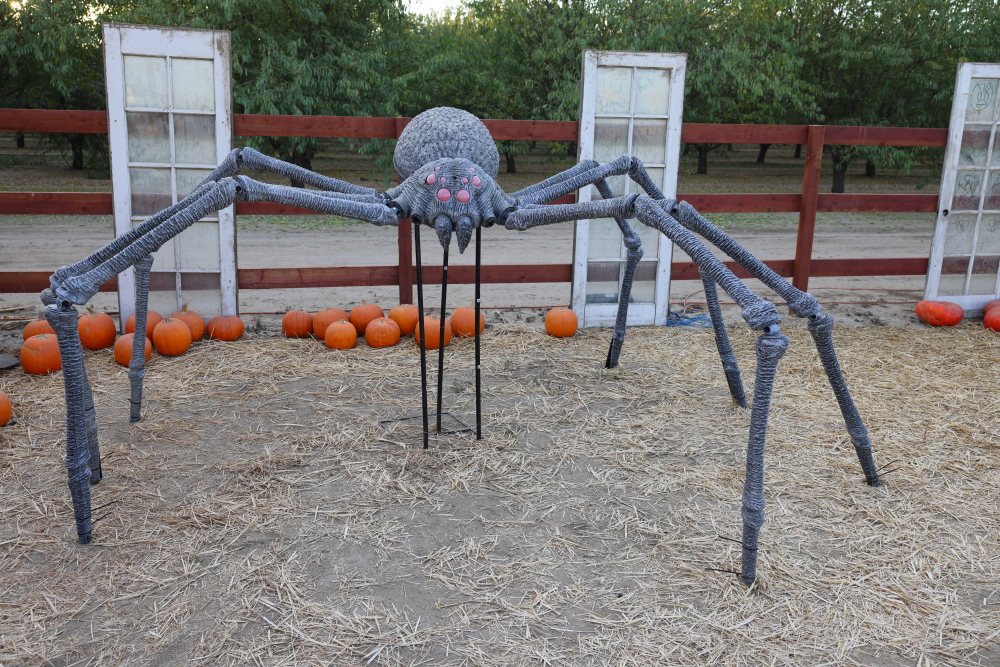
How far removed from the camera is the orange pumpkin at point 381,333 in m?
5.47

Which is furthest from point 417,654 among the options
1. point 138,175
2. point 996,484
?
point 138,175

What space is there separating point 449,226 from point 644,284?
11.5ft

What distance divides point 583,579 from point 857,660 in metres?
0.94

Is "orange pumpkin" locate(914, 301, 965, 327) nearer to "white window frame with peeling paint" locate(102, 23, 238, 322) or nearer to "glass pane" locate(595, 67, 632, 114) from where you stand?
"glass pane" locate(595, 67, 632, 114)

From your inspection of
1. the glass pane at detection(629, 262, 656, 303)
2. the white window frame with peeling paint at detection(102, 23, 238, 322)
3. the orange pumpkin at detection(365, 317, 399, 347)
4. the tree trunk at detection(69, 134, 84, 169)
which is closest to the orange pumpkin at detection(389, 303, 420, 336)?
the orange pumpkin at detection(365, 317, 399, 347)

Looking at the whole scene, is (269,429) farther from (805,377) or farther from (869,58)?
(869,58)

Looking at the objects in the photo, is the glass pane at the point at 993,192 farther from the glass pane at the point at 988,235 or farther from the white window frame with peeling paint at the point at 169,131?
the white window frame with peeling paint at the point at 169,131

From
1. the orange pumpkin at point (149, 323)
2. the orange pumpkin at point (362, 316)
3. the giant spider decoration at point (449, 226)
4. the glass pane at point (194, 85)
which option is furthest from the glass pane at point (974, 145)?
the orange pumpkin at point (149, 323)

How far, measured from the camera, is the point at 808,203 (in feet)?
21.3

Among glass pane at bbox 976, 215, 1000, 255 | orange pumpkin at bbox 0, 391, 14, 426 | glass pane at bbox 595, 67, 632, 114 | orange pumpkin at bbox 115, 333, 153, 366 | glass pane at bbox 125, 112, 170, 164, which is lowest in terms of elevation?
orange pumpkin at bbox 0, 391, 14, 426

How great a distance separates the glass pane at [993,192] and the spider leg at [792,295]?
476cm

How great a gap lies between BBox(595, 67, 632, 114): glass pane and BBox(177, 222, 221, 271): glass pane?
328cm

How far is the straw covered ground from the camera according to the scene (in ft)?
7.79

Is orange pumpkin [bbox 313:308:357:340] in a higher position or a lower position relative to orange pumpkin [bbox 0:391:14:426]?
higher
